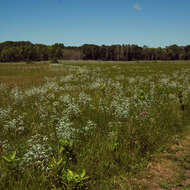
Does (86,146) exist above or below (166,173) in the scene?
above

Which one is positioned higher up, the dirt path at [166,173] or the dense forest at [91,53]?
the dense forest at [91,53]

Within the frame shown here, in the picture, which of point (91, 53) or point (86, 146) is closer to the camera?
point (86, 146)

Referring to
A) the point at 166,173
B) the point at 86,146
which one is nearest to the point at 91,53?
the point at 86,146

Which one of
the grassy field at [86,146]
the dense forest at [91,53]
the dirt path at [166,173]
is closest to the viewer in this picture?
the grassy field at [86,146]

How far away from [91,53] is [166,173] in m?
138

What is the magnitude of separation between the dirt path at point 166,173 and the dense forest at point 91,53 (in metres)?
113

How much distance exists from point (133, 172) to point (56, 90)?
1048cm

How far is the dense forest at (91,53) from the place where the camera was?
11006 centimetres

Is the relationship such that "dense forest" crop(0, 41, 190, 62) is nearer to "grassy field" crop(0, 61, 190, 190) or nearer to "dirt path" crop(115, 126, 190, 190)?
"grassy field" crop(0, 61, 190, 190)

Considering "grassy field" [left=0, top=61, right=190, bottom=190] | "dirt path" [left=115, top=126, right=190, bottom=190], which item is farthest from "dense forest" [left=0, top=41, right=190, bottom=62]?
"dirt path" [left=115, top=126, right=190, bottom=190]

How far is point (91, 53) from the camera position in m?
138

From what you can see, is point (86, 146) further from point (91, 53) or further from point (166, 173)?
point (91, 53)

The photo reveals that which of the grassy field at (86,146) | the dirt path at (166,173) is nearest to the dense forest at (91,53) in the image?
the grassy field at (86,146)

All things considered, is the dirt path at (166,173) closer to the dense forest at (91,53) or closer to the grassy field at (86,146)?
the grassy field at (86,146)
